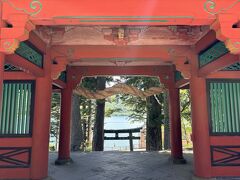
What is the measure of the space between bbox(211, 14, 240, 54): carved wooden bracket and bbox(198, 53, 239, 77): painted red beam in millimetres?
1115

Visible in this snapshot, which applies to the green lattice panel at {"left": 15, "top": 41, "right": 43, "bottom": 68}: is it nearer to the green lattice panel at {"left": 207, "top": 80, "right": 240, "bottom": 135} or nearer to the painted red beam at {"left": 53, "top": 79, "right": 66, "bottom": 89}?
the painted red beam at {"left": 53, "top": 79, "right": 66, "bottom": 89}

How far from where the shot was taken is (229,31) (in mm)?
3689

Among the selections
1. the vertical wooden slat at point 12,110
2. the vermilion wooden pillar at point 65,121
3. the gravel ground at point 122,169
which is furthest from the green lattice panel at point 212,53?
the vertical wooden slat at point 12,110

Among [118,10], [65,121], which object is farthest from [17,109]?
[118,10]

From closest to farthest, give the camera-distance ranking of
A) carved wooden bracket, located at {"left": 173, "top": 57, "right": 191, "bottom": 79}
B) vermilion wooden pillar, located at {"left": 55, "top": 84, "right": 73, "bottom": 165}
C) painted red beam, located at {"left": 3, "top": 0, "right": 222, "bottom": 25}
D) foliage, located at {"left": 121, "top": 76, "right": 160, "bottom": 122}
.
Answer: painted red beam, located at {"left": 3, "top": 0, "right": 222, "bottom": 25} → carved wooden bracket, located at {"left": 173, "top": 57, "right": 191, "bottom": 79} → vermilion wooden pillar, located at {"left": 55, "top": 84, "right": 73, "bottom": 165} → foliage, located at {"left": 121, "top": 76, "right": 160, "bottom": 122}

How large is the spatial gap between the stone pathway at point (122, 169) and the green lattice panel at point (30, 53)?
3050mm

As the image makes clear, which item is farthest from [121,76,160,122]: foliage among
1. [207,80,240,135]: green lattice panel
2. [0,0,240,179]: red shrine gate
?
[207,80,240,135]: green lattice panel

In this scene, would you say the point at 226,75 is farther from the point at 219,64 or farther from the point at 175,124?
the point at 175,124

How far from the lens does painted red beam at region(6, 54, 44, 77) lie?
4.70 m

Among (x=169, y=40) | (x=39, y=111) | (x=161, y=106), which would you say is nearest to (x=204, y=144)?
(x=169, y=40)

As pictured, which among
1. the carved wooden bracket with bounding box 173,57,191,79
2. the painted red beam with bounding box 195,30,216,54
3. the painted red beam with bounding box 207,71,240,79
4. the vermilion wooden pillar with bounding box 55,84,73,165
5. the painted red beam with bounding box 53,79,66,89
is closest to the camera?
the painted red beam with bounding box 195,30,216,54

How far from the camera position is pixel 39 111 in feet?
19.7

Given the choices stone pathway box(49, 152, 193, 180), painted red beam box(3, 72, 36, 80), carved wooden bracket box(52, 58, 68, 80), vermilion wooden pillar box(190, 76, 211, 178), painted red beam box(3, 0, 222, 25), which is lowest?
stone pathway box(49, 152, 193, 180)

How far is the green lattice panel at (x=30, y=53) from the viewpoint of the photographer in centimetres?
503
